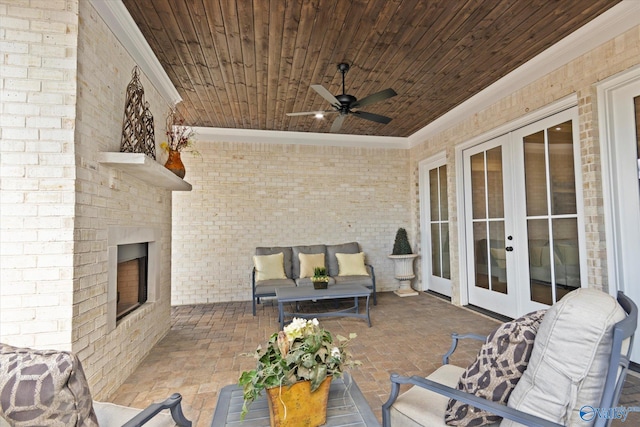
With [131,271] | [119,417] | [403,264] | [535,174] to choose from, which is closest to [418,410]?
[119,417]

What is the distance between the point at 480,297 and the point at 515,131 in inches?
90.9

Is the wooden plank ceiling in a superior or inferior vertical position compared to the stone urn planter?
superior

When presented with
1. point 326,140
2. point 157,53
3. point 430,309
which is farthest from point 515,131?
point 157,53

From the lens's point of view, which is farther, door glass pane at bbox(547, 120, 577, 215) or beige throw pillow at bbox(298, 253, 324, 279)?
beige throw pillow at bbox(298, 253, 324, 279)

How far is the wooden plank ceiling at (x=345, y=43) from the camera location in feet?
8.20

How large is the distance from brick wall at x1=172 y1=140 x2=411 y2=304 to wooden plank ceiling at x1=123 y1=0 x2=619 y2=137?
4.50 ft

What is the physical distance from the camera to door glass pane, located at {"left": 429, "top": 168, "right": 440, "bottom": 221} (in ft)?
18.3

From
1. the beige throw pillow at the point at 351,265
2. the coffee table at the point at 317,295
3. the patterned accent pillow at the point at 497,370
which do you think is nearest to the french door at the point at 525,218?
the beige throw pillow at the point at 351,265

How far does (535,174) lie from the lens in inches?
140

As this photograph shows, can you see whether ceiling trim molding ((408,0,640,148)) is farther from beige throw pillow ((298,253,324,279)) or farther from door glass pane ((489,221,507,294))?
beige throw pillow ((298,253,324,279))

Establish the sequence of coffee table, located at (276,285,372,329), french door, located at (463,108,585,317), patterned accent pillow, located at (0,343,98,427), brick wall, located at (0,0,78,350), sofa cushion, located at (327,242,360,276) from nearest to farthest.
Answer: patterned accent pillow, located at (0,343,98,427)
brick wall, located at (0,0,78,350)
french door, located at (463,108,585,317)
coffee table, located at (276,285,372,329)
sofa cushion, located at (327,242,360,276)

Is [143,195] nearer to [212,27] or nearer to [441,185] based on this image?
[212,27]

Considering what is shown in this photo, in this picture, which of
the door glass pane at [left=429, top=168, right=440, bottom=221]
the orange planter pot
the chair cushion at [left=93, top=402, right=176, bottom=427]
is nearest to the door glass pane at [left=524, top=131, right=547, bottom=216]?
the door glass pane at [left=429, top=168, right=440, bottom=221]

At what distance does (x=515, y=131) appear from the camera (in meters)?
3.79
